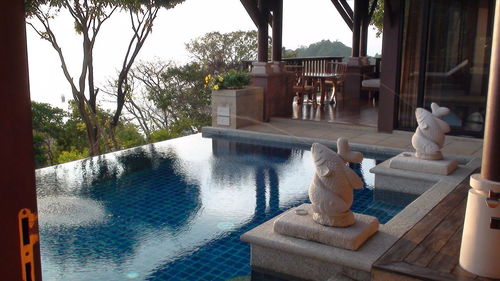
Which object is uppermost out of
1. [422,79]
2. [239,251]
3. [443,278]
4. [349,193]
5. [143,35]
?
[143,35]

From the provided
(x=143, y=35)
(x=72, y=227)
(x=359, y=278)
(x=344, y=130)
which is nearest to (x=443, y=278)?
(x=359, y=278)

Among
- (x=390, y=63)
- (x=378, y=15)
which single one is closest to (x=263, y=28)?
(x=390, y=63)

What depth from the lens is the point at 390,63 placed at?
8.50 metres

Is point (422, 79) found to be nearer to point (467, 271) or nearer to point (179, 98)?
point (467, 271)

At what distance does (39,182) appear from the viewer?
633 centimetres

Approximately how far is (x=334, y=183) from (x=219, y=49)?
14.5 metres

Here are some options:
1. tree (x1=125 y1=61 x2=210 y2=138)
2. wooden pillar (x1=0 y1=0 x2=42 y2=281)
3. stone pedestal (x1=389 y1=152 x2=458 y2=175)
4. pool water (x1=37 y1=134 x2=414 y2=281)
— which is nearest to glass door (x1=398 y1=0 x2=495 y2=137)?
pool water (x1=37 y1=134 x2=414 y2=281)

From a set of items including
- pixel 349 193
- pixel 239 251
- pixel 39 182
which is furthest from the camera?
pixel 39 182

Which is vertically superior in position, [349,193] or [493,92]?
[493,92]

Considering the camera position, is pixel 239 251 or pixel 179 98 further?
pixel 179 98

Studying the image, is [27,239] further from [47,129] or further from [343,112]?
[47,129]

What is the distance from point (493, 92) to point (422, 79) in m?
5.76

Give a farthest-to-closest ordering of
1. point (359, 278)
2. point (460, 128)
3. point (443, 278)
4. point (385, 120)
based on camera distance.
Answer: point (385, 120) < point (460, 128) < point (359, 278) < point (443, 278)

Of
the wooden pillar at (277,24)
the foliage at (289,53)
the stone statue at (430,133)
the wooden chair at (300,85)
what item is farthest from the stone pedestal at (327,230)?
the foliage at (289,53)
